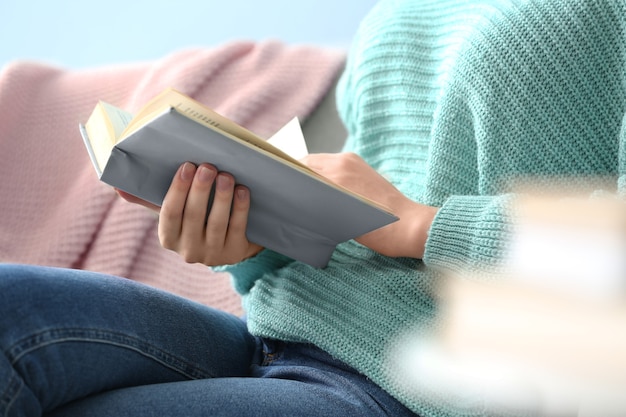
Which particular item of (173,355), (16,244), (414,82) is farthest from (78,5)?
(173,355)

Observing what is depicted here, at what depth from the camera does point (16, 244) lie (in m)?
1.26

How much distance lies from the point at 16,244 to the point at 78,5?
0.84 m

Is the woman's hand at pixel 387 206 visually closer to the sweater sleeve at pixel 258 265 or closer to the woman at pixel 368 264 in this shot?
the woman at pixel 368 264

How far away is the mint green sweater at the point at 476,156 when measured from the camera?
722mm

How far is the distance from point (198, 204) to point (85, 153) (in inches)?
26.0

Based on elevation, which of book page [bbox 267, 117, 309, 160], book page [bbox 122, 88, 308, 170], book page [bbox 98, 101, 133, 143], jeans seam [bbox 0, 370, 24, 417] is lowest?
jeans seam [bbox 0, 370, 24, 417]

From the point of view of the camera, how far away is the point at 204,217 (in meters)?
0.78

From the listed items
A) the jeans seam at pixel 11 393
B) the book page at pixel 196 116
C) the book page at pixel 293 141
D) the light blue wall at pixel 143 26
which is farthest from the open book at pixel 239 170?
the light blue wall at pixel 143 26

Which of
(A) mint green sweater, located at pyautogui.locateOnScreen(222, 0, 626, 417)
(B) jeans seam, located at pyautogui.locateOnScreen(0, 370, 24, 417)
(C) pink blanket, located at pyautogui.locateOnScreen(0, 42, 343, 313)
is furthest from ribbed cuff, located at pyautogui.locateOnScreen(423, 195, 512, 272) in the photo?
(C) pink blanket, located at pyautogui.locateOnScreen(0, 42, 343, 313)

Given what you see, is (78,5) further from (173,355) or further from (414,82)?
(173,355)

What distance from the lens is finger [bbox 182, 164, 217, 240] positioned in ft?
2.32

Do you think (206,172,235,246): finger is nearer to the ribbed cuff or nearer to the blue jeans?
the blue jeans

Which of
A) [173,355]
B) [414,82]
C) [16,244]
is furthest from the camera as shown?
[16,244]

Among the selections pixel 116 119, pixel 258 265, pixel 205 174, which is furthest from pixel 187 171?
pixel 258 265
